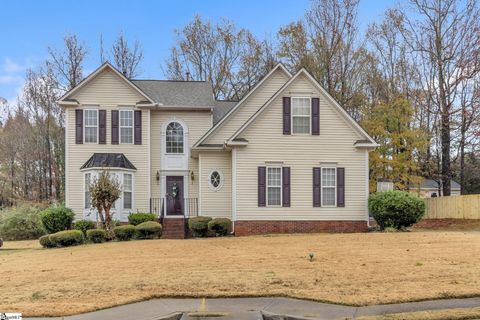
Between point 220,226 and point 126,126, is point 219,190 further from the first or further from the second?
point 126,126

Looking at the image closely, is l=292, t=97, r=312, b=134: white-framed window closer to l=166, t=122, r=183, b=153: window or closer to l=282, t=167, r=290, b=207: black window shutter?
l=282, t=167, r=290, b=207: black window shutter

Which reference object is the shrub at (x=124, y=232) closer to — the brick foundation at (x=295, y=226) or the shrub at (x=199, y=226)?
the shrub at (x=199, y=226)

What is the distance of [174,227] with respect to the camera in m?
23.3

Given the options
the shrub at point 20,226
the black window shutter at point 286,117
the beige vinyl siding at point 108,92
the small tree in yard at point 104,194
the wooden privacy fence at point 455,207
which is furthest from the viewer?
the wooden privacy fence at point 455,207

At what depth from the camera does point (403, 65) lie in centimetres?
3669

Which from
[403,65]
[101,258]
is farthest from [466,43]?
[101,258]

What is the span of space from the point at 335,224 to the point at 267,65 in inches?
805

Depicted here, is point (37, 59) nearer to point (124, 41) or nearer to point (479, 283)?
point (124, 41)

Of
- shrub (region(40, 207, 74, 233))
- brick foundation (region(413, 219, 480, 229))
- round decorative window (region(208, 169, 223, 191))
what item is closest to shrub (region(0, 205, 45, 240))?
shrub (region(40, 207, 74, 233))

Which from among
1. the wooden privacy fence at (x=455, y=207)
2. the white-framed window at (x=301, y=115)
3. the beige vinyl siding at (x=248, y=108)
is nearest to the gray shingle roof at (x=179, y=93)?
the beige vinyl siding at (x=248, y=108)

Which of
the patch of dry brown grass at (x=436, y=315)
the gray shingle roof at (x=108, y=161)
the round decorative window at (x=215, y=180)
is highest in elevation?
the gray shingle roof at (x=108, y=161)

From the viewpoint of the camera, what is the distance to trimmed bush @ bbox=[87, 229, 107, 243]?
1975 cm

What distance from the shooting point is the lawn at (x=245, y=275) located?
28.5 ft

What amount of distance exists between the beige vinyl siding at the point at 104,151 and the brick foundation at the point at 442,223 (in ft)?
49.4
